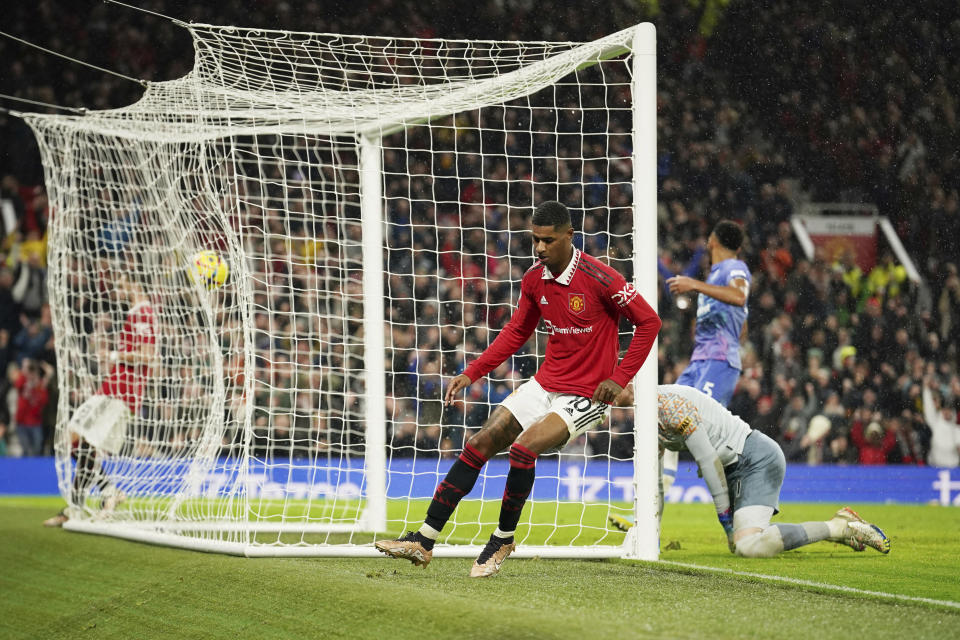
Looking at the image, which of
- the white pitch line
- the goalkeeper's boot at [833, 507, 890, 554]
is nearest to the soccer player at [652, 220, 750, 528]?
the goalkeeper's boot at [833, 507, 890, 554]

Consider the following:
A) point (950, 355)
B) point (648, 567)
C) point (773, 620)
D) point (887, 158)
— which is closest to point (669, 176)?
point (887, 158)

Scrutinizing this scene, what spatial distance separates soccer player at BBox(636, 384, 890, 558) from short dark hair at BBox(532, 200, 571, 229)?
1424 mm

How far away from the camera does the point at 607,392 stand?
207 inches

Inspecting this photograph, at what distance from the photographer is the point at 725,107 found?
1984 cm

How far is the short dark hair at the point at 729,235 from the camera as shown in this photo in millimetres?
7605

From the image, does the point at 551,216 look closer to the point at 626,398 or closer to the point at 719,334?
the point at 626,398

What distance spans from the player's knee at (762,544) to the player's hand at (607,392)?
187 cm

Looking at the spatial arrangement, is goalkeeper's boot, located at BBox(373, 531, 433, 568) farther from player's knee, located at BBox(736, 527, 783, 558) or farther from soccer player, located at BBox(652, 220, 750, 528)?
soccer player, located at BBox(652, 220, 750, 528)

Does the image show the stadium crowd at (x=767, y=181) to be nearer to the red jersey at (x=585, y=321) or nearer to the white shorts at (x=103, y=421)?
the white shorts at (x=103, y=421)

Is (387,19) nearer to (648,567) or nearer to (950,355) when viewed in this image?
(950,355)

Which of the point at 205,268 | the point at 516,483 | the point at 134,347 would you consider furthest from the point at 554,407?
the point at 134,347

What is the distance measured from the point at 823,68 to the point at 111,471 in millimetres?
15759

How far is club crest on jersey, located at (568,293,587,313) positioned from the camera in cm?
546

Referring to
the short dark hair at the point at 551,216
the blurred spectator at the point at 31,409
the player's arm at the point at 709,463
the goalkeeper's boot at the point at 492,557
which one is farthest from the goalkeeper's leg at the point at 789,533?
the blurred spectator at the point at 31,409
